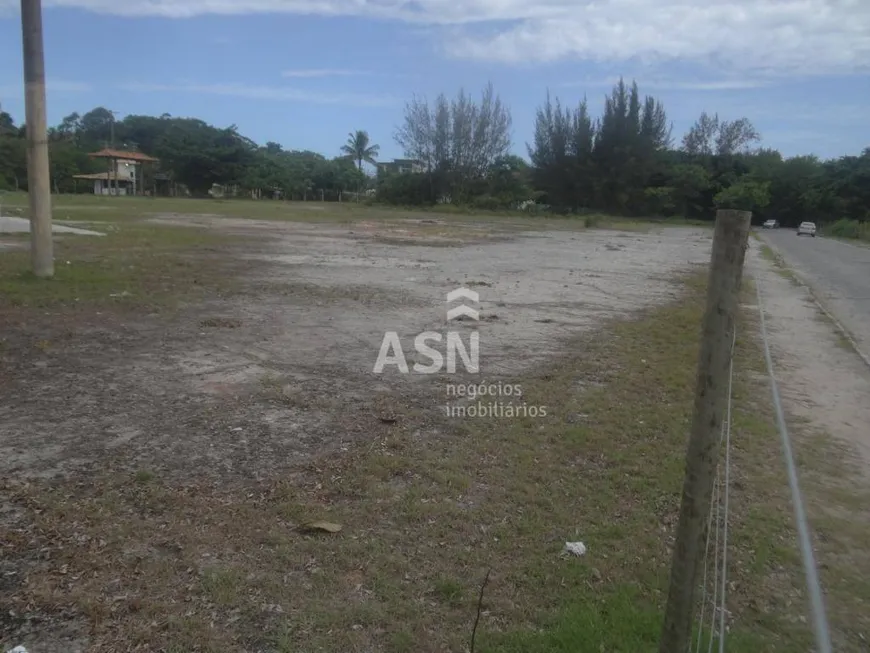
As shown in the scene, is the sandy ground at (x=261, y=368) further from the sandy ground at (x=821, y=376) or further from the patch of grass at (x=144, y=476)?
the sandy ground at (x=821, y=376)

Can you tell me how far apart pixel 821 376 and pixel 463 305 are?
4618 mm

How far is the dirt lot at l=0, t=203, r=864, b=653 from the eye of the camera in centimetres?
263

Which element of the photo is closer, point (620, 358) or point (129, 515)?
point (129, 515)

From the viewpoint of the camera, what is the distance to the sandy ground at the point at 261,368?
13.8 feet

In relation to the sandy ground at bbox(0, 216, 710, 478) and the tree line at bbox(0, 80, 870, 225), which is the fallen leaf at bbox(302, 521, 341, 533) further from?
the tree line at bbox(0, 80, 870, 225)

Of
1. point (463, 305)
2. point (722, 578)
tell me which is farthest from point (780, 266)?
point (722, 578)

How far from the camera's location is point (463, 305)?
32.8 ft

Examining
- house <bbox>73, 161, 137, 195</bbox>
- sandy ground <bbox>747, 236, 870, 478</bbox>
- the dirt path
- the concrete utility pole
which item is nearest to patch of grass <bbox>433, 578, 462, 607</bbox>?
the dirt path

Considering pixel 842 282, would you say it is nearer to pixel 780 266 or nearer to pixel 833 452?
pixel 780 266

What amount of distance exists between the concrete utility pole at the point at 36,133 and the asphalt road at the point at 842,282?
10.8 m

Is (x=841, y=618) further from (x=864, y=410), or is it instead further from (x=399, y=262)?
(x=399, y=262)

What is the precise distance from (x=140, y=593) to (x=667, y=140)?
233 ft

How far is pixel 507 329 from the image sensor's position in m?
8.43

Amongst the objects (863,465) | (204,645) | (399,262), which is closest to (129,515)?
(204,645)
